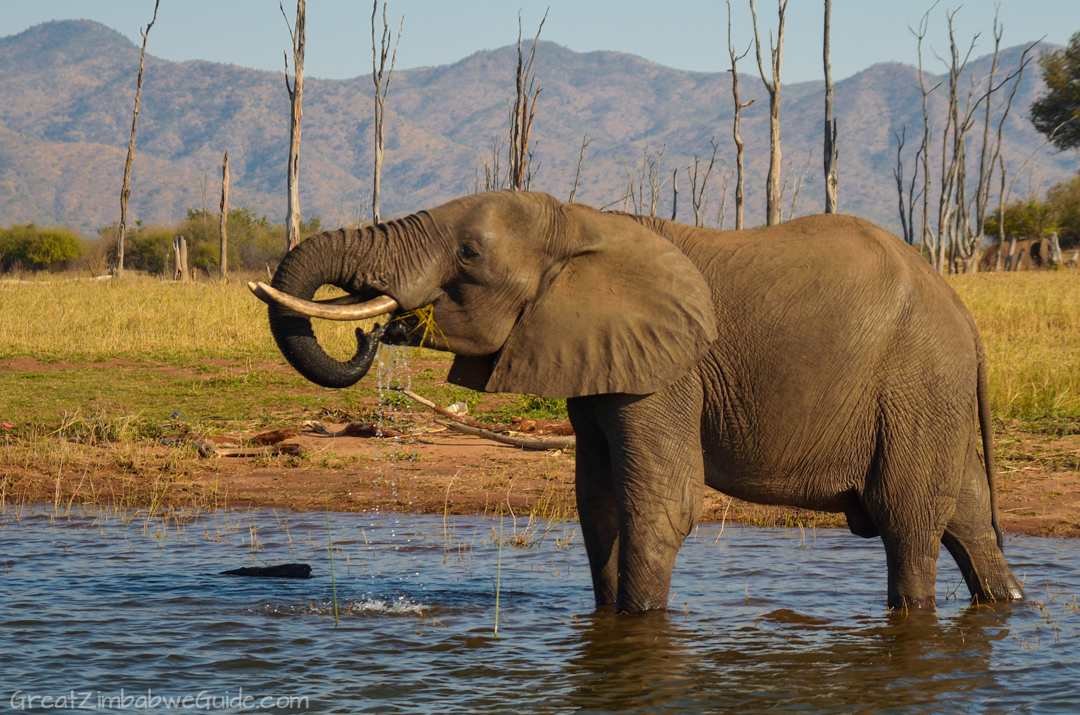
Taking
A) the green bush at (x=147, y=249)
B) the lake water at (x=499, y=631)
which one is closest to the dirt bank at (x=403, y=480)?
the lake water at (x=499, y=631)

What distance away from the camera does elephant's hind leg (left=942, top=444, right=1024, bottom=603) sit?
551 cm

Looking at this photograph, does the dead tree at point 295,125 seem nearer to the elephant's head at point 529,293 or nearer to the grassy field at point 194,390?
the grassy field at point 194,390

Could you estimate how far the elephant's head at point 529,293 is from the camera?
4637 millimetres

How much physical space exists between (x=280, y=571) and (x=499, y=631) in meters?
1.78

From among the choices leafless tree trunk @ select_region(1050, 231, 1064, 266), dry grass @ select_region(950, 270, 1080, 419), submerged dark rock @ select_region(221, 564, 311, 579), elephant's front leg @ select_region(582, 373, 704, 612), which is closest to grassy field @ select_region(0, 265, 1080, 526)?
dry grass @ select_region(950, 270, 1080, 419)

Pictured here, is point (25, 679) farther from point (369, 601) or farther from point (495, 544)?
point (495, 544)

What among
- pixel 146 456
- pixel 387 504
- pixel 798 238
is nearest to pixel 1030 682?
pixel 798 238

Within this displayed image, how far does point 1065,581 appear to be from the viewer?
6.51 meters

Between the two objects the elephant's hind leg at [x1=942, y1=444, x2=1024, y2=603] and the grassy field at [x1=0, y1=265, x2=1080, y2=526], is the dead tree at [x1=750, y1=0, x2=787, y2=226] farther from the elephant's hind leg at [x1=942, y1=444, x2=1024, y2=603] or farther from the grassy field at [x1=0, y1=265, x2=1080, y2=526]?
the elephant's hind leg at [x1=942, y1=444, x2=1024, y2=603]

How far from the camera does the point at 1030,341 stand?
15.3 meters

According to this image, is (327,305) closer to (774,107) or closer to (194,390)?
(194,390)

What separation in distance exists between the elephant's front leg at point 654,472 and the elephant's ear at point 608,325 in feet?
0.50

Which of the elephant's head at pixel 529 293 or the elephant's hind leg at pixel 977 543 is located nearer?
the elephant's head at pixel 529 293

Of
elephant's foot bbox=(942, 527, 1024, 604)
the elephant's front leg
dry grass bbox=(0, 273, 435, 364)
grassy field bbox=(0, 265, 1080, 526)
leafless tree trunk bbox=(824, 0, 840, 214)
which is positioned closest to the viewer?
the elephant's front leg
